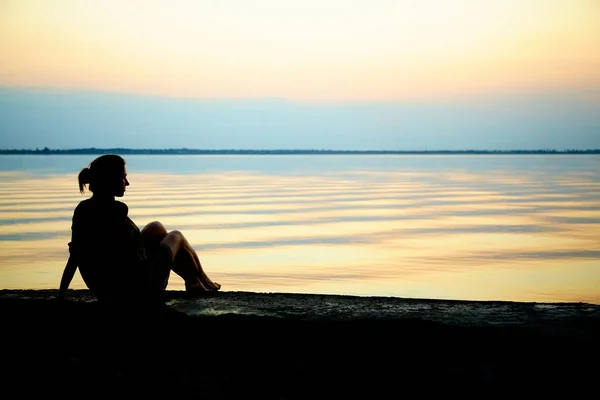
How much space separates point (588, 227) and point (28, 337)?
14788 mm

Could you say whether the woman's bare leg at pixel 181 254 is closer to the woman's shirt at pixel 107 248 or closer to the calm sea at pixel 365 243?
the woman's shirt at pixel 107 248

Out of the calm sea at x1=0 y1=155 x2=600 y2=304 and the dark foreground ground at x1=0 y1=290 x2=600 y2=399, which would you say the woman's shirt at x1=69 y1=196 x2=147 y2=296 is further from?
the calm sea at x1=0 y1=155 x2=600 y2=304

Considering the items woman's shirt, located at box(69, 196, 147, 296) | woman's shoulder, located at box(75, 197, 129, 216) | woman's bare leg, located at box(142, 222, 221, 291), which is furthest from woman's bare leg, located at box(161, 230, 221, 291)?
woman's shoulder, located at box(75, 197, 129, 216)

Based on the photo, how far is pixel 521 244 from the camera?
48.3 feet

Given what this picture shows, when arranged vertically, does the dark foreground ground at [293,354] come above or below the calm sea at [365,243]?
below

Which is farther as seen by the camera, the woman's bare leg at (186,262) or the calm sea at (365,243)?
the calm sea at (365,243)

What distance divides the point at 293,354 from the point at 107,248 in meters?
1.48

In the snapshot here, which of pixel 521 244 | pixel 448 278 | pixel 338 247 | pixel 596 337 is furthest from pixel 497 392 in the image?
pixel 521 244

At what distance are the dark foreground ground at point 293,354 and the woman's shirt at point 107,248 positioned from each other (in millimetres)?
214

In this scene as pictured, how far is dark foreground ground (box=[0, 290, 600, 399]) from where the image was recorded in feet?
15.0

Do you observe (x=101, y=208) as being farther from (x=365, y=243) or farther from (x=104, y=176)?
(x=365, y=243)

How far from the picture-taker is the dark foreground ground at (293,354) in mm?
4562

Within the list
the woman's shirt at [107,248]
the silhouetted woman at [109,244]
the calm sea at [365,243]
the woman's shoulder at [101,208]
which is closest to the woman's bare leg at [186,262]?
the silhouetted woman at [109,244]

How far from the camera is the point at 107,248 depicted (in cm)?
541
